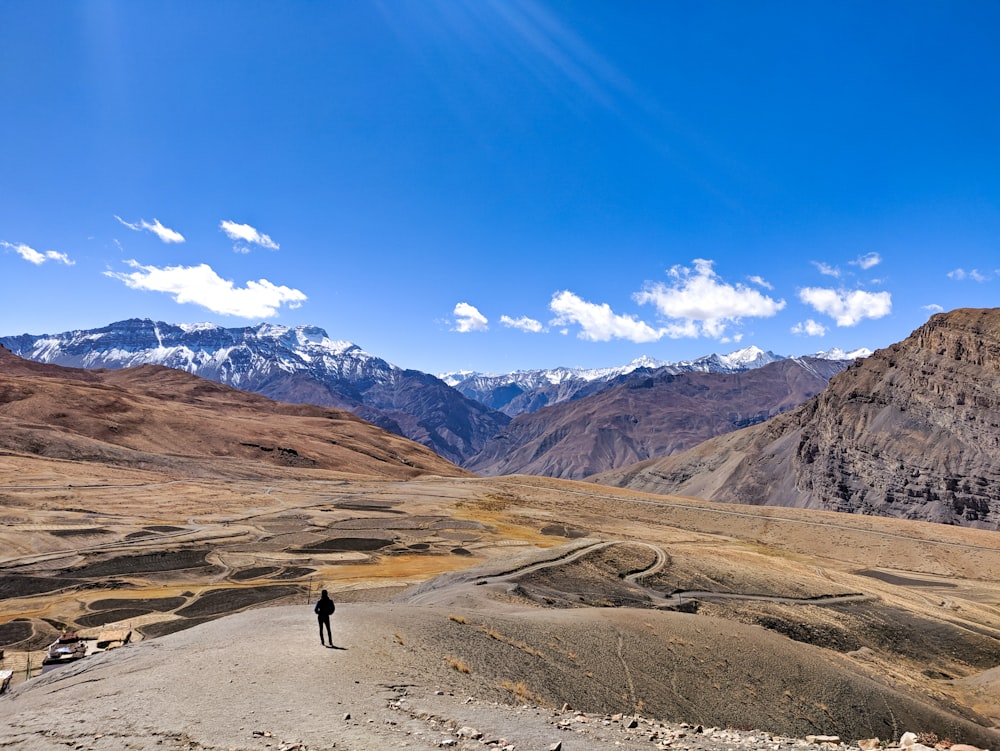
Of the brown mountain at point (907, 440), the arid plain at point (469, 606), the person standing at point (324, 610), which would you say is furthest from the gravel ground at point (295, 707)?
the brown mountain at point (907, 440)

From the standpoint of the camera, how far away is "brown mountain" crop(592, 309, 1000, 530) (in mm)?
112938

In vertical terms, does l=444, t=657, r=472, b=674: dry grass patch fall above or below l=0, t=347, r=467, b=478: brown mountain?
below

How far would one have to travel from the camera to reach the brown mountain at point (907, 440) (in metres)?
113

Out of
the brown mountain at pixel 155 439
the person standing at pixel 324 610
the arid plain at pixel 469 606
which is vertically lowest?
the arid plain at pixel 469 606

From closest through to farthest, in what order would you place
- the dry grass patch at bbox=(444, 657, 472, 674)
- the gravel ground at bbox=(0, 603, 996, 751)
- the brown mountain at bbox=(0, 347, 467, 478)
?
1. the gravel ground at bbox=(0, 603, 996, 751)
2. the dry grass patch at bbox=(444, 657, 472, 674)
3. the brown mountain at bbox=(0, 347, 467, 478)

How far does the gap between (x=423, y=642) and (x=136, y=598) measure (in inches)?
1050

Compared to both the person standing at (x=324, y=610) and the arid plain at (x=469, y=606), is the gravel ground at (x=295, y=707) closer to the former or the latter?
the arid plain at (x=469, y=606)

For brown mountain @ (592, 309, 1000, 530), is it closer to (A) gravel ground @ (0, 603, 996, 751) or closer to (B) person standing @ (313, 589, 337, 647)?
(A) gravel ground @ (0, 603, 996, 751)

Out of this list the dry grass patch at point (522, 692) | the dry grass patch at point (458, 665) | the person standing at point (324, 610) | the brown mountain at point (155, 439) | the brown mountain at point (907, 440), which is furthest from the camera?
the brown mountain at point (907, 440)

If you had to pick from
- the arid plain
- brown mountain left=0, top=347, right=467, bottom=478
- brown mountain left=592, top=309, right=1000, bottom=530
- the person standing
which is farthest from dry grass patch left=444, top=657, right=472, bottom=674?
brown mountain left=592, top=309, right=1000, bottom=530

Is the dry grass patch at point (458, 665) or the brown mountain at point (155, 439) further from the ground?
the brown mountain at point (155, 439)

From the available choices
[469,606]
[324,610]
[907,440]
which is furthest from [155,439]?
[907,440]

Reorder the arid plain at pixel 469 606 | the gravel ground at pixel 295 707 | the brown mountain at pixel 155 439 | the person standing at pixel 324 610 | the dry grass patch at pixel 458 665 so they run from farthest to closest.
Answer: the brown mountain at pixel 155 439 < the dry grass patch at pixel 458 665 < the person standing at pixel 324 610 < the arid plain at pixel 469 606 < the gravel ground at pixel 295 707

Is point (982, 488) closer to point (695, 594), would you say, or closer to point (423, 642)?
point (695, 594)
